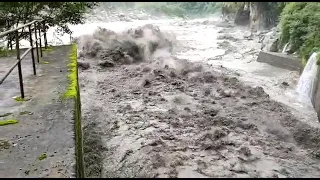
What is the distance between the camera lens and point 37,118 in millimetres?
4191

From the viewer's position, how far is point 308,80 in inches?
416

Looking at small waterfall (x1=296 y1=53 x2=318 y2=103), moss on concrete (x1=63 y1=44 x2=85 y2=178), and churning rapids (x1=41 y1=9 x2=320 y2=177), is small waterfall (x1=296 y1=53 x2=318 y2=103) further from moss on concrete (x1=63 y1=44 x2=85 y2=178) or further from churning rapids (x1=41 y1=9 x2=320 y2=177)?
moss on concrete (x1=63 y1=44 x2=85 y2=178)

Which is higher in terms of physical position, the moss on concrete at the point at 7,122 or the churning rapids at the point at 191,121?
the moss on concrete at the point at 7,122

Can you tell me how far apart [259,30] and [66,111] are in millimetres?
22990

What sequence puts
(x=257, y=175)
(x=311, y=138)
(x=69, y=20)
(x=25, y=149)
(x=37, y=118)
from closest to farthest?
(x=25, y=149) < (x=37, y=118) < (x=257, y=175) < (x=311, y=138) < (x=69, y=20)

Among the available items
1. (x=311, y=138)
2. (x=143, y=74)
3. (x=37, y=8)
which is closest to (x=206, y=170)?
(x=311, y=138)

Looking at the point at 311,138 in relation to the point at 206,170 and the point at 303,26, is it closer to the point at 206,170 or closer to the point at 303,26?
the point at 206,170

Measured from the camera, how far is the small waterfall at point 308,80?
10188mm

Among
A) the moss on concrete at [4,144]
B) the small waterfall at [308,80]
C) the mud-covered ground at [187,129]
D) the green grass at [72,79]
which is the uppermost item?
the green grass at [72,79]

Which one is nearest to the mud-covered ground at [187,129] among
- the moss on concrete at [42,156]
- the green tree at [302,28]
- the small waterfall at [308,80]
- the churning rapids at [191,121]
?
the churning rapids at [191,121]

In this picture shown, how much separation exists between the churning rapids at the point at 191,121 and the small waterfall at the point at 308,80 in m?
0.35

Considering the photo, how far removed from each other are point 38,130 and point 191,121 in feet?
14.5

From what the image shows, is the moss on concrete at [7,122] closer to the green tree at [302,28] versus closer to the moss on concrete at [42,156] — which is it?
the moss on concrete at [42,156]

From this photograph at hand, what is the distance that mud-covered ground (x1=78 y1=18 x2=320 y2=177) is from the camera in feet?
19.6
